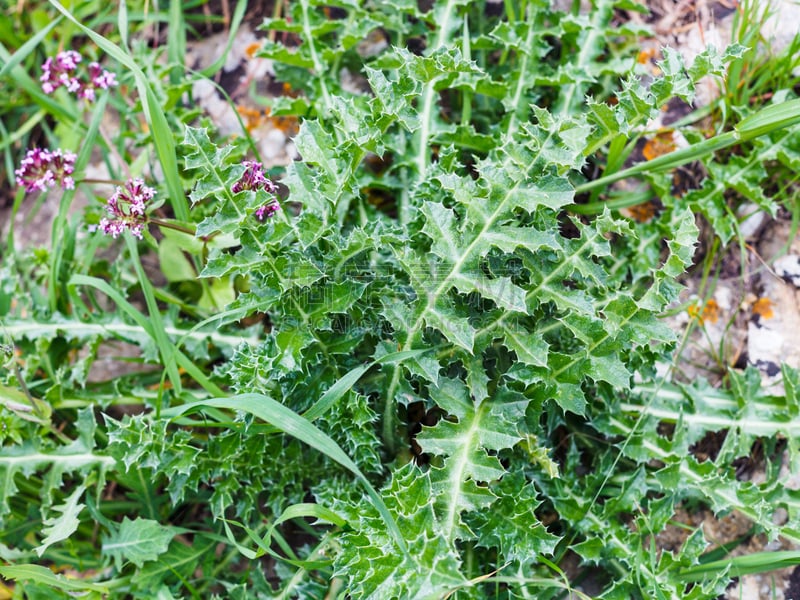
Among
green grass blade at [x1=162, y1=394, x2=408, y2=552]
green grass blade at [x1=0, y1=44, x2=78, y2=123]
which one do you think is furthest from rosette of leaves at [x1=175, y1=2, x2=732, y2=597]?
green grass blade at [x1=0, y1=44, x2=78, y2=123]

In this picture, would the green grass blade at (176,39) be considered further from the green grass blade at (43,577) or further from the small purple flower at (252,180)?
the green grass blade at (43,577)

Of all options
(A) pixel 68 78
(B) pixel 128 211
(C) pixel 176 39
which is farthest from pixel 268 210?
(C) pixel 176 39

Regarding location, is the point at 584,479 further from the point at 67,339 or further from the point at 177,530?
the point at 67,339

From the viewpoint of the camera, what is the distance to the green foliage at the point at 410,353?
224 cm

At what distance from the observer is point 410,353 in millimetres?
2244

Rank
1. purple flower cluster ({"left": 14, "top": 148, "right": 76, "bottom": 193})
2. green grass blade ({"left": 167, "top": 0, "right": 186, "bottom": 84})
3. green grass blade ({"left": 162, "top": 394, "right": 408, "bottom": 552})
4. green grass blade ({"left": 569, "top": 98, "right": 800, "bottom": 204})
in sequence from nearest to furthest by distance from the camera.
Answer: green grass blade ({"left": 162, "top": 394, "right": 408, "bottom": 552})
green grass blade ({"left": 569, "top": 98, "right": 800, "bottom": 204})
purple flower cluster ({"left": 14, "top": 148, "right": 76, "bottom": 193})
green grass blade ({"left": 167, "top": 0, "right": 186, "bottom": 84})

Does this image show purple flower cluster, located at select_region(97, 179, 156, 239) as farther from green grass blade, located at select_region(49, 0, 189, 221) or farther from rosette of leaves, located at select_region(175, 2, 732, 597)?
rosette of leaves, located at select_region(175, 2, 732, 597)

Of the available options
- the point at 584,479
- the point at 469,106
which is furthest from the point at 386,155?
the point at 584,479

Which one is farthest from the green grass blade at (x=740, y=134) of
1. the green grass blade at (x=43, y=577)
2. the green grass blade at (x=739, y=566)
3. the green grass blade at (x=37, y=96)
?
the green grass blade at (x=37, y=96)

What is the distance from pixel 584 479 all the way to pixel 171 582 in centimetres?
164

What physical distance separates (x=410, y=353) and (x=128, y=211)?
111cm

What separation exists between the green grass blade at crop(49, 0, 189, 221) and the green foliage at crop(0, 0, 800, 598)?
1 cm

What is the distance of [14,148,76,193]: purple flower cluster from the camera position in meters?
2.73

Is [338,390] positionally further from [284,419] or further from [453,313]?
[453,313]
